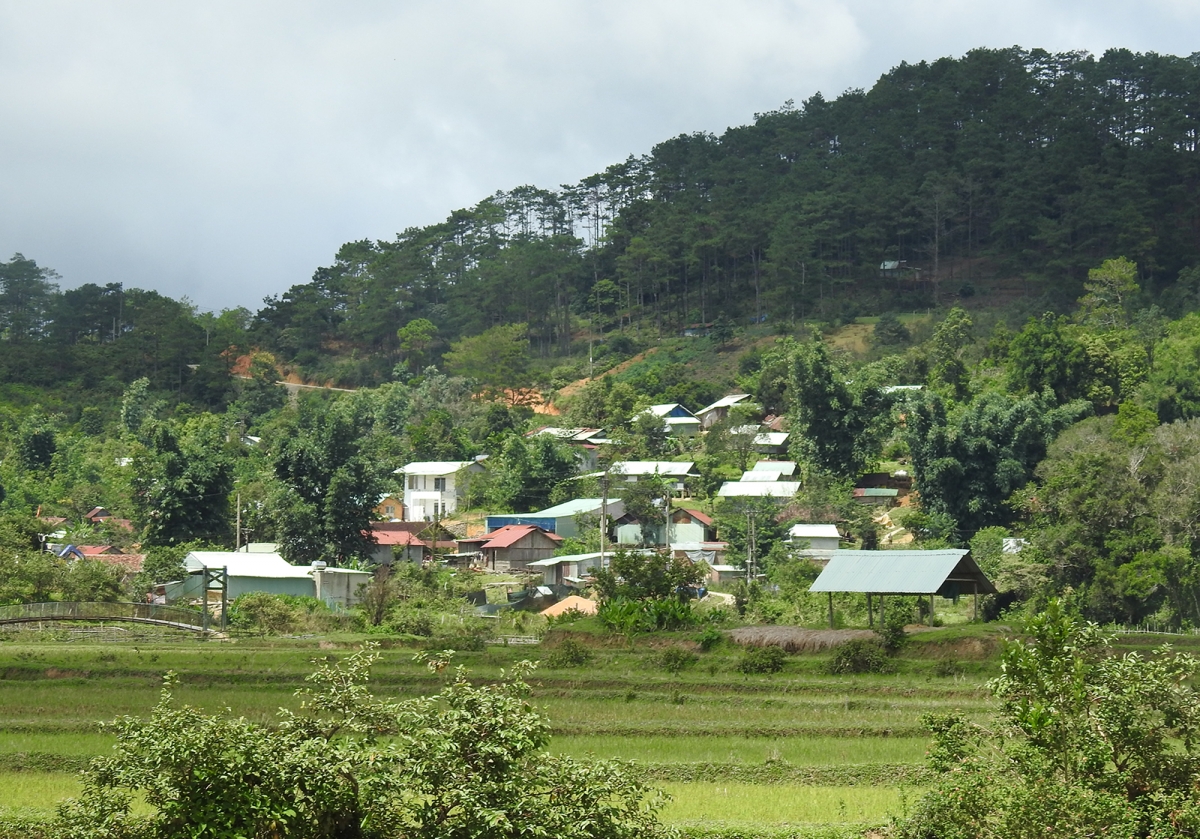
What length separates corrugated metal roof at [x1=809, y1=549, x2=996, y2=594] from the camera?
99.8ft

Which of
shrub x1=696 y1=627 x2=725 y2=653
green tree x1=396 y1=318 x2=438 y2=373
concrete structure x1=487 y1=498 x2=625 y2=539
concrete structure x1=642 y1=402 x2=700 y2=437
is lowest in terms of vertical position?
shrub x1=696 y1=627 x2=725 y2=653

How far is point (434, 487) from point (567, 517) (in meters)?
10.2

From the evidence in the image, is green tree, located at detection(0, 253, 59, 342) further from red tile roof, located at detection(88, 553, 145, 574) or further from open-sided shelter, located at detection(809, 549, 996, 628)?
open-sided shelter, located at detection(809, 549, 996, 628)

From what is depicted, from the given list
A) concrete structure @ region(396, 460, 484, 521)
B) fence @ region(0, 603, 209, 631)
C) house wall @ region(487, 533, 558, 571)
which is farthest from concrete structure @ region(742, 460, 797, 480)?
fence @ region(0, 603, 209, 631)

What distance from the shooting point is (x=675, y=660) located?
30125 mm

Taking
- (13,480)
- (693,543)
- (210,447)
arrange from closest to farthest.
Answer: (693,543), (210,447), (13,480)

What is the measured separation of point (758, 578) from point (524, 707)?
104 ft

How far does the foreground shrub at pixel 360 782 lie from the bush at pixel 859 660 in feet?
54.2

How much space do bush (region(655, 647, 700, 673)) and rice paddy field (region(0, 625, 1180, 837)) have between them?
0.32 ft

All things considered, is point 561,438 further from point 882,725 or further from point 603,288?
point 882,725

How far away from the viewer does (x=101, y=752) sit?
20.4 meters

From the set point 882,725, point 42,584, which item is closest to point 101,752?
point 882,725

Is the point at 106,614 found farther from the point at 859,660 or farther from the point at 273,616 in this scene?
the point at 859,660

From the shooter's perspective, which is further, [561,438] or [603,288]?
[603,288]
